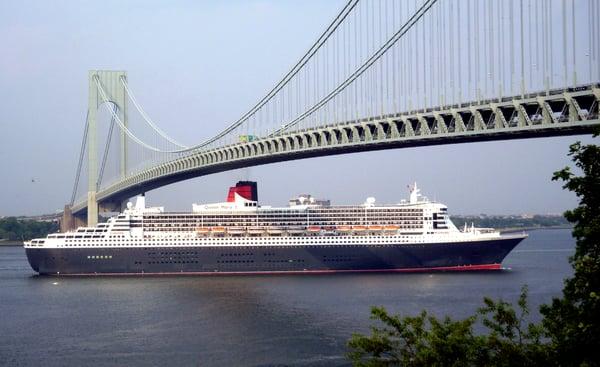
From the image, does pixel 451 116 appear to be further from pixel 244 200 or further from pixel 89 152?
pixel 89 152

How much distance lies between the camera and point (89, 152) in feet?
170

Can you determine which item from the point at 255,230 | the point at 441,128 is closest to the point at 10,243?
the point at 255,230

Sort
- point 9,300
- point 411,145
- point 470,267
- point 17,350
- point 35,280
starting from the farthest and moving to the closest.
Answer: point 470,267, point 35,280, point 9,300, point 411,145, point 17,350

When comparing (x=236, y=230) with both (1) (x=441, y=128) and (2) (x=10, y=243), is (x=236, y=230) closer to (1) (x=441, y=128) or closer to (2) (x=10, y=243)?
(1) (x=441, y=128)

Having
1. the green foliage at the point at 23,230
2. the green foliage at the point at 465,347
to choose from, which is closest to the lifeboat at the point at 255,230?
the green foliage at the point at 465,347

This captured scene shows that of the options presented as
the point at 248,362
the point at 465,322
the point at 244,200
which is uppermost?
the point at 244,200

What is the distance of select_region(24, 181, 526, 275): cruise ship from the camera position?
35562 millimetres

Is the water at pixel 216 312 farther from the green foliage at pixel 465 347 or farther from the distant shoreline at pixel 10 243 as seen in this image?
the distant shoreline at pixel 10 243

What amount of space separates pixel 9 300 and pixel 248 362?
12.7m

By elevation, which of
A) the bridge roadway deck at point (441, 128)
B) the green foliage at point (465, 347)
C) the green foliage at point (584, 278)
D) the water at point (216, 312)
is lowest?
the water at point (216, 312)

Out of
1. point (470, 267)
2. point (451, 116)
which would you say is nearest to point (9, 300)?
point (451, 116)

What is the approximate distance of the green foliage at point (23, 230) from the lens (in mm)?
79988

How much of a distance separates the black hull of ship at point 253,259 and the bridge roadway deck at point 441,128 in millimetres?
3744

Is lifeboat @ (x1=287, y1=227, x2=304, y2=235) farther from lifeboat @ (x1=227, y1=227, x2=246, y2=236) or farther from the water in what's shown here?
the water
